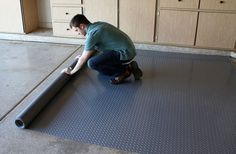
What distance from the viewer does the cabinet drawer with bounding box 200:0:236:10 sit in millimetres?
3214

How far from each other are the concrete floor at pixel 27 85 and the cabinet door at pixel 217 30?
163cm

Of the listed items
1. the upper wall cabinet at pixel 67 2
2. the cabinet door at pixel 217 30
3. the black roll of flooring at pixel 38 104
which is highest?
the upper wall cabinet at pixel 67 2

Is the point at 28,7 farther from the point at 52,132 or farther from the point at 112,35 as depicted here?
the point at 52,132

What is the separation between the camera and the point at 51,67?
3117mm

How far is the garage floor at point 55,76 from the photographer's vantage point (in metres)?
1.89

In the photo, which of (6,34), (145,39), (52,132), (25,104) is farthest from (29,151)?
(6,34)

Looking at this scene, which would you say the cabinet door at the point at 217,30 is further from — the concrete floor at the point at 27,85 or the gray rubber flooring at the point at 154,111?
the concrete floor at the point at 27,85

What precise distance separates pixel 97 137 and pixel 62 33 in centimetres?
231

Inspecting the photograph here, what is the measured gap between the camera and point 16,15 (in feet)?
12.9

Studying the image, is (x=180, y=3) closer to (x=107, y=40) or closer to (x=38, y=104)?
(x=107, y=40)

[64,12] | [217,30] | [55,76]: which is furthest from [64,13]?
[217,30]

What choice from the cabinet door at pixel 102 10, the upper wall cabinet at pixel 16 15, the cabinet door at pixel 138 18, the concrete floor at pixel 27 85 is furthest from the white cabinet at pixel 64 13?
the cabinet door at pixel 138 18

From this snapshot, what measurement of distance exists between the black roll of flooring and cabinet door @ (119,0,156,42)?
4.32ft

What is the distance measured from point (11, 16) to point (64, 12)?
82 centimetres
